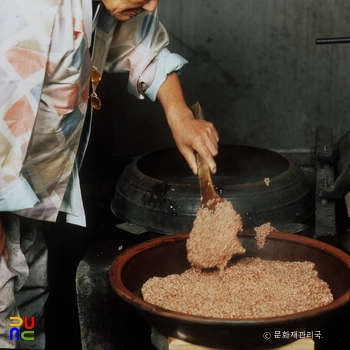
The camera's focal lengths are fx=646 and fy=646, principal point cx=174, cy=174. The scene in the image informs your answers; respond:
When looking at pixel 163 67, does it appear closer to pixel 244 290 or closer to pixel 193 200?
pixel 193 200

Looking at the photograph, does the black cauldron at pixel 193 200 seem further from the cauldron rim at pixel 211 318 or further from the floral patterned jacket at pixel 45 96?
the cauldron rim at pixel 211 318

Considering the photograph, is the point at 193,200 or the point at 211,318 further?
the point at 193,200

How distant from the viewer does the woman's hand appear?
2.41 m

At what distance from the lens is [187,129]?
2508 millimetres

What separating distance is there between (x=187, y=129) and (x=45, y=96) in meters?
0.59

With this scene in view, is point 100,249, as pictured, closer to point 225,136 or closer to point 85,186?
point 85,186

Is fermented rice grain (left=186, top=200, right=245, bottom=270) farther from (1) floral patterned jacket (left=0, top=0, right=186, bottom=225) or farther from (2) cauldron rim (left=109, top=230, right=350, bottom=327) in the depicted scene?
(1) floral patterned jacket (left=0, top=0, right=186, bottom=225)

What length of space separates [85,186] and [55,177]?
1.37m

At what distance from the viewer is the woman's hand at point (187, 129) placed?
7.91ft

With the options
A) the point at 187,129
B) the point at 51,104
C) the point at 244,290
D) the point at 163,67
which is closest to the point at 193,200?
the point at 187,129

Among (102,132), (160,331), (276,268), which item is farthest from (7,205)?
(102,132)

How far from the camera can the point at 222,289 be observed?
7.14ft

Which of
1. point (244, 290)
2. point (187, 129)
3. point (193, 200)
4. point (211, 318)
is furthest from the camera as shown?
point (193, 200)

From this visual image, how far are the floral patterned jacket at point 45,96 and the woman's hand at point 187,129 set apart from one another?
11.7 inches
